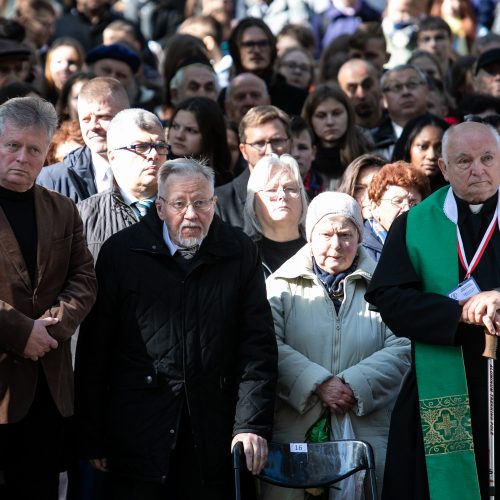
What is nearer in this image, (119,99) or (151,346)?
(151,346)

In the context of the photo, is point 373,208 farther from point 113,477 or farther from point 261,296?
point 113,477

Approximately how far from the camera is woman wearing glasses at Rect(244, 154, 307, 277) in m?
7.25

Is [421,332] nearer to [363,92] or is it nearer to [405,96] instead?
[405,96]

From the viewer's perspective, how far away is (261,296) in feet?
20.2

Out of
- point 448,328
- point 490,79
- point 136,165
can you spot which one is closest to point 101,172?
point 136,165

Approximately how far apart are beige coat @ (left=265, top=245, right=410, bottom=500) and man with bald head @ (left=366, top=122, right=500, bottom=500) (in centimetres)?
25

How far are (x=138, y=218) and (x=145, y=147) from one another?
1.41 ft

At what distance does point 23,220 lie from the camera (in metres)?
5.88

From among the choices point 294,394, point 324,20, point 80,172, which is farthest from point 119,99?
point 324,20

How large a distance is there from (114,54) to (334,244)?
4525 mm

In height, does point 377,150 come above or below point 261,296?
above

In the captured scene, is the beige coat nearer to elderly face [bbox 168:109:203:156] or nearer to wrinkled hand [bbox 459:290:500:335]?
wrinkled hand [bbox 459:290:500:335]

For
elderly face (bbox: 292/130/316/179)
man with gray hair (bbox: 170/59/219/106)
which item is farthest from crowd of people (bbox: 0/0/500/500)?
man with gray hair (bbox: 170/59/219/106)

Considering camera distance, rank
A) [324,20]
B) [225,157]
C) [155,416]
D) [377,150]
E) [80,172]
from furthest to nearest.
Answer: [324,20] → [377,150] → [225,157] → [80,172] → [155,416]
